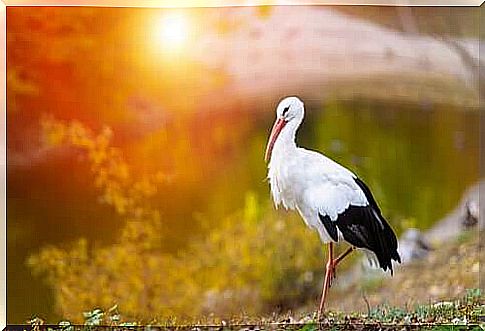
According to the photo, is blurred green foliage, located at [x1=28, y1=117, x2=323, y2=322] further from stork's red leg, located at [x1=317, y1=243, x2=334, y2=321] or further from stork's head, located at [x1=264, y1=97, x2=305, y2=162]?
stork's head, located at [x1=264, y1=97, x2=305, y2=162]

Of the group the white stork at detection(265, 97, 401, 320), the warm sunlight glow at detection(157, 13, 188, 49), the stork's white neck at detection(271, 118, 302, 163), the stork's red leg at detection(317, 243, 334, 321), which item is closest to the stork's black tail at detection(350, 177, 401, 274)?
the white stork at detection(265, 97, 401, 320)

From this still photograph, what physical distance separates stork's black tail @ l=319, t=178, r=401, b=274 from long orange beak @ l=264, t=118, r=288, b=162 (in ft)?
1.02

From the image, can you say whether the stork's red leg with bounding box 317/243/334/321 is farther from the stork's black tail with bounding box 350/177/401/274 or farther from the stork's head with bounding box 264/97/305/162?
the stork's head with bounding box 264/97/305/162

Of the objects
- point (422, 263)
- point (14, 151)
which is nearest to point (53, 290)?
point (14, 151)

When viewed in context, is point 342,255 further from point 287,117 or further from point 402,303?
point 287,117

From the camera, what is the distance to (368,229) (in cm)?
329

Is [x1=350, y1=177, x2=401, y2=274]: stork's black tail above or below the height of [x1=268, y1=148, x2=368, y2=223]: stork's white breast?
below

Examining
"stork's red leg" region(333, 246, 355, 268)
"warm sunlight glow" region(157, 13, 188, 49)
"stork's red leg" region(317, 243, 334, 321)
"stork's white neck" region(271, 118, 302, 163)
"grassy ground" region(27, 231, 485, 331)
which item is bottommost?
"grassy ground" region(27, 231, 485, 331)

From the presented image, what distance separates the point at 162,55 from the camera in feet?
10.9

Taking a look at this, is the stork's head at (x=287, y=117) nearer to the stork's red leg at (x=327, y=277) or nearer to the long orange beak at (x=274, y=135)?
the long orange beak at (x=274, y=135)

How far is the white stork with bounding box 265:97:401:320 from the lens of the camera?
3.27 meters

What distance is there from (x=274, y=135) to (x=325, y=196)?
0.30 meters

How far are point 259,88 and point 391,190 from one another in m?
0.64

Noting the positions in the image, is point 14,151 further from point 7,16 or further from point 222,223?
point 222,223
